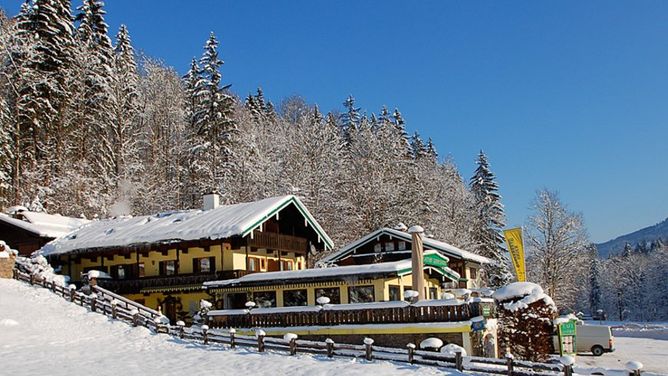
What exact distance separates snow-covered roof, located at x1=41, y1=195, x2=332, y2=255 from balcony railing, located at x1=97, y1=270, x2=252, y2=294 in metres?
2.01

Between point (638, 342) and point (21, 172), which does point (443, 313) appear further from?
point (21, 172)

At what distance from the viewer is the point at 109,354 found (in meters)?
21.2

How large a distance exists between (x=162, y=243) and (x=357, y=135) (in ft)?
93.6

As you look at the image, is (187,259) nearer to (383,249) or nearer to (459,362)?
(383,249)

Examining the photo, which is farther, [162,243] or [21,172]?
[21,172]

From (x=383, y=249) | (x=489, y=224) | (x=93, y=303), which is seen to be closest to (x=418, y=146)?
(x=489, y=224)

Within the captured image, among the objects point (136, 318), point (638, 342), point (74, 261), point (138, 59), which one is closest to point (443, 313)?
point (136, 318)

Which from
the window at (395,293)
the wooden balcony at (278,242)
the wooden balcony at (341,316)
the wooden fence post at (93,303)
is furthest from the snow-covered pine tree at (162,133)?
the window at (395,293)

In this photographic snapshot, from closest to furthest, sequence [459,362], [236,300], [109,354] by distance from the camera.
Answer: [459,362]
[109,354]
[236,300]

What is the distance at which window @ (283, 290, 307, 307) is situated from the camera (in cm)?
2856

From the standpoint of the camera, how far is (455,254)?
40156mm

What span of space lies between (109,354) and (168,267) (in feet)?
43.9

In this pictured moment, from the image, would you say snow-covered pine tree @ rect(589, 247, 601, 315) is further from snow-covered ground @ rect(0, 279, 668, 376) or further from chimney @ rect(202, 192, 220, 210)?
chimney @ rect(202, 192, 220, 210)

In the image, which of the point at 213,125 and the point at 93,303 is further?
the point at 213,125
